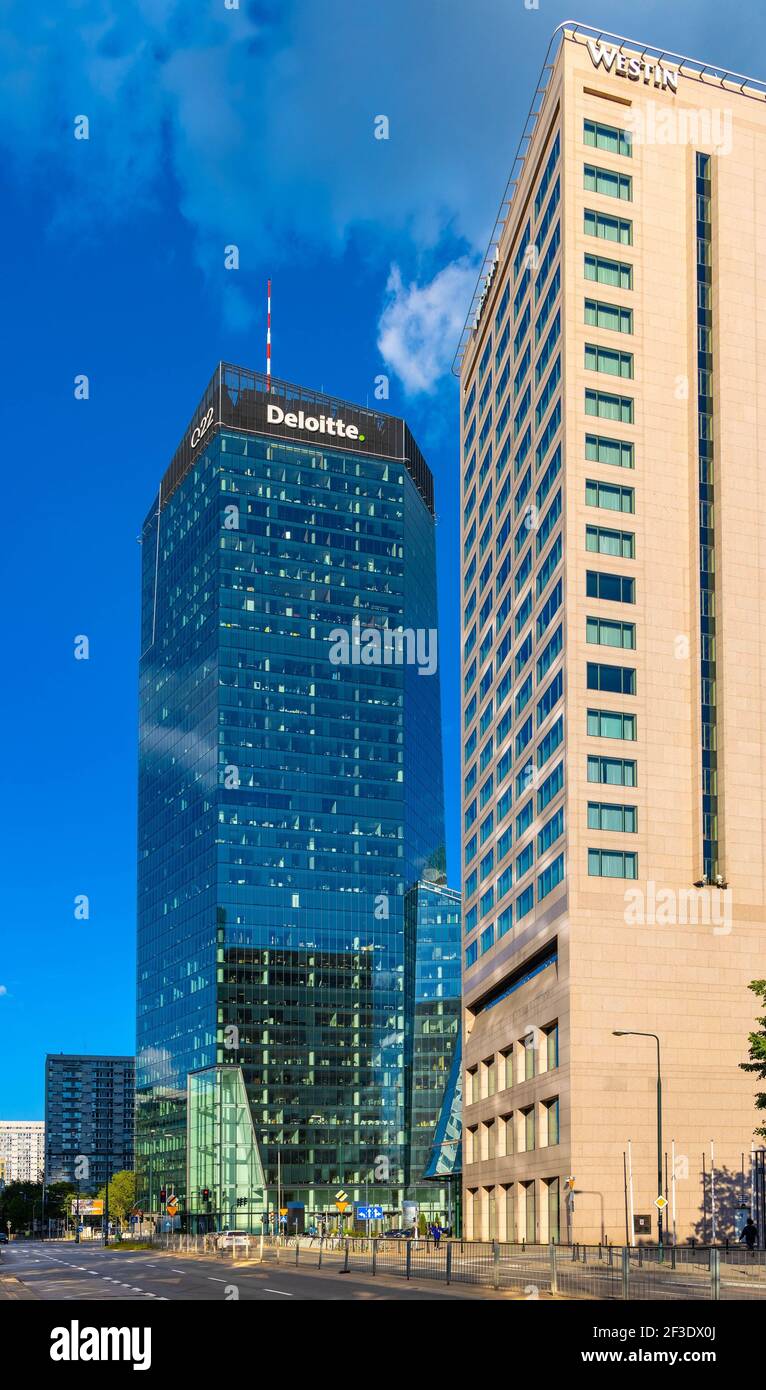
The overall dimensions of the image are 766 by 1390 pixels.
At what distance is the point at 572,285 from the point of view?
336 ft

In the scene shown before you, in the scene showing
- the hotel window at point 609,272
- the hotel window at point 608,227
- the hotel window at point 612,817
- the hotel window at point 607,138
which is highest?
the hotel window at point 607,138

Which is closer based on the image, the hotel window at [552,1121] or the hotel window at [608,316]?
the hotel window at [552,1121]

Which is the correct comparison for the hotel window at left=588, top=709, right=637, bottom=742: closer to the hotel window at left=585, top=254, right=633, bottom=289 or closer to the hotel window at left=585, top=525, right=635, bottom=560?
the hotel window at left=585, top=525, right=635, bottom=560

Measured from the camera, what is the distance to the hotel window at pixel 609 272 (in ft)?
338

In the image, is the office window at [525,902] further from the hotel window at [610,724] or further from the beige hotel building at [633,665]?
the hotel window at [610,724]

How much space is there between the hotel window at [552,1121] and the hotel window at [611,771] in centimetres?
1978

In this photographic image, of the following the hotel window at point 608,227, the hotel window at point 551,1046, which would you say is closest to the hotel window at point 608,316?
the hotel window at point 608,227

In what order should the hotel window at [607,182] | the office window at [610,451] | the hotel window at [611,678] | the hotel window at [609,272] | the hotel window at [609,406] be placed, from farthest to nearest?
the hotel window at [607,182] < the hotel window at [609,272] < the hotel window at [609,406] < the office window at [610,451] < the hotel window at [611,678]

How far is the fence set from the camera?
4044cm

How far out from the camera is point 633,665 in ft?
323

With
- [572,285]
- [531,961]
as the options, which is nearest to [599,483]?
[572,285]

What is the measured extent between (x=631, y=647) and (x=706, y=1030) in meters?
24.4

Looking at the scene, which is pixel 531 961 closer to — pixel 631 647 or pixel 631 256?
pixel 631 647

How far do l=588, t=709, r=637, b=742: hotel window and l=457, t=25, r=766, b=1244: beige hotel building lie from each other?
0.69ft
